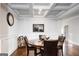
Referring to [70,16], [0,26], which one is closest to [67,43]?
[70,16]

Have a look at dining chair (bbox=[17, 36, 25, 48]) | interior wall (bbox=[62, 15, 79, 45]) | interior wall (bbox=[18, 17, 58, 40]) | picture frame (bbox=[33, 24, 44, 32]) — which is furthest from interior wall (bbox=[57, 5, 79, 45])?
dining chair (bbox=[17, 36, 25, 48])

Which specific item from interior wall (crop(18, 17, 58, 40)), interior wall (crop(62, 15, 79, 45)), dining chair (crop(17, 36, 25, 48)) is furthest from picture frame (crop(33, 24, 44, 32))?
interior wall (crop(62, 15, 79, 45))

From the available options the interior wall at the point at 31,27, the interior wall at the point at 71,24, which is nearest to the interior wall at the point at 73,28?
the interior wall at the point at 71,24

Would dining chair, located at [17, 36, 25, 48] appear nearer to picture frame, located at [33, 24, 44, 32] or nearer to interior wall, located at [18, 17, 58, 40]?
interior wall, located at [18, 17, 58, 40]

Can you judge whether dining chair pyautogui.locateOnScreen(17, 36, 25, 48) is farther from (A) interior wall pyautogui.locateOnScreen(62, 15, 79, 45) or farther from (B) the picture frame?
(A) interior wall pyautogui.locateOnScreen(62, 15, 79, 45)

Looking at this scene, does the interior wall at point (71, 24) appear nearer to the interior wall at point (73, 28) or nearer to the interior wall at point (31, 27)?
the interior wall at point (73, 28)

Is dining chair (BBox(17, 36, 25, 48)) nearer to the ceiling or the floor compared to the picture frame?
nearer to the floor

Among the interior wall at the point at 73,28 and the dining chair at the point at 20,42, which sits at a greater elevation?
the interior wall at the point at 73,28

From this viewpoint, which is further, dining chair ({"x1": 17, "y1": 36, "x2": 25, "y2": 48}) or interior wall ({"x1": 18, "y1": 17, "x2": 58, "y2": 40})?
dining chair ({"x1": 17, "y1": 36, "x2": 25, "y2": 48})

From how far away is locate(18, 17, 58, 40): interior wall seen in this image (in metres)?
2.61

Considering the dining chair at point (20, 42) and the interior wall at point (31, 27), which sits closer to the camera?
the interior wall at point (31, 27)

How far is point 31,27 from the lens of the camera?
271 cm

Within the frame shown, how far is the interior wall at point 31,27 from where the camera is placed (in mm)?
2607

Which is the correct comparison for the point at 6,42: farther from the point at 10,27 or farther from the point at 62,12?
the point at 62,12
